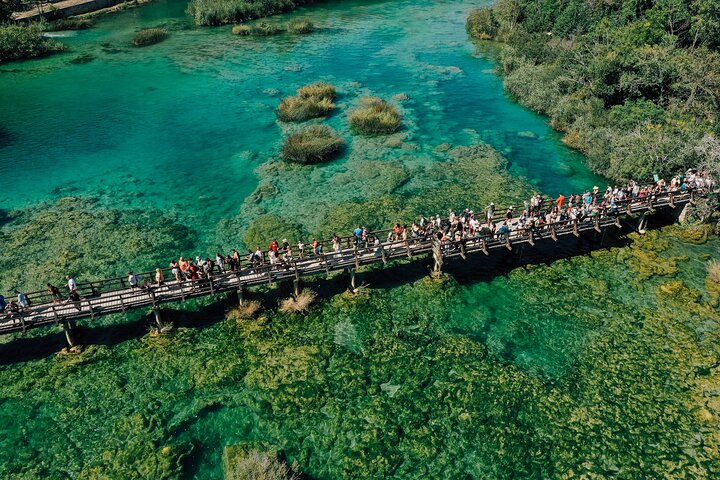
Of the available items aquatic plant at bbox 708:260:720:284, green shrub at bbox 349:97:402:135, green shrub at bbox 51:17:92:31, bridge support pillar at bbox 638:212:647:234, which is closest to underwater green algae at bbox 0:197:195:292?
green shrub at bbox 349:97:402:135

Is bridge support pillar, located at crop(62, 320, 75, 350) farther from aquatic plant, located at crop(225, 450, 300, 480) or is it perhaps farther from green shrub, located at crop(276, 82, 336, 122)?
green shrub, located at crop(276, 82, 336, 122)

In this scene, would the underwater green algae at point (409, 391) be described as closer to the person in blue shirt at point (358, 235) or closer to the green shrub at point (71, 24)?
the person in blue shirt at point (358, 235)

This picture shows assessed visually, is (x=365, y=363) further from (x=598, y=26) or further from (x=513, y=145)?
(x=598, y=26)

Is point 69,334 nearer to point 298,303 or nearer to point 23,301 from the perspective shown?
point 23,301

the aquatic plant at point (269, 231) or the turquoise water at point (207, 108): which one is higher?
the turquoise water at point (207, 108)

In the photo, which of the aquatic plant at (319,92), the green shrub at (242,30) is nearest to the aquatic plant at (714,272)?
the aquatic plant at (319,92)

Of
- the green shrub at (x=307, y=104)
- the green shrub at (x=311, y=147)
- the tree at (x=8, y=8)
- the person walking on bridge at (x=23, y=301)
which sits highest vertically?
the tree at (x=8, y=8)

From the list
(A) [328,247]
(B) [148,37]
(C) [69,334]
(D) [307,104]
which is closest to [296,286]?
(A) [328,247]
